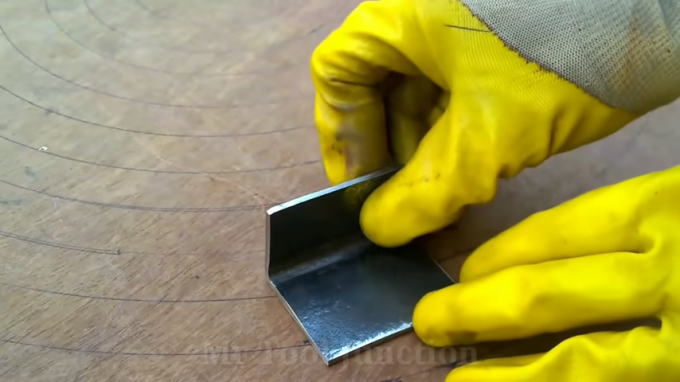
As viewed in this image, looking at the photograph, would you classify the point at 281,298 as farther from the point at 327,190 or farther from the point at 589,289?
the point at 589,289

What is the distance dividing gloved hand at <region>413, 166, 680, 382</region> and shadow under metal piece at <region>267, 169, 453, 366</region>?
83mm

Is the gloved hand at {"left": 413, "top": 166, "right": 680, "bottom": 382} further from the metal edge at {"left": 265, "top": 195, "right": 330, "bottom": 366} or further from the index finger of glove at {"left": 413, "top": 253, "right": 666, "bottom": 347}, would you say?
the metal edge at {"left": 265, "top": 195, "right": 330, "bottom": 366}

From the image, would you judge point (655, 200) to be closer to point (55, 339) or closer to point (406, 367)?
point (406, 367)

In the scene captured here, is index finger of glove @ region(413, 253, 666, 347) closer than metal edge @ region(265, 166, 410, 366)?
Yes

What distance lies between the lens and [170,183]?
710 millimetres

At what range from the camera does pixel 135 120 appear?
780 millimetres

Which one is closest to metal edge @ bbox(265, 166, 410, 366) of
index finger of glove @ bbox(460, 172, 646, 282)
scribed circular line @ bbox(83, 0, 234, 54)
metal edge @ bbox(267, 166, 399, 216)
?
metal edge @ bbox(267, 166, 399, 216)

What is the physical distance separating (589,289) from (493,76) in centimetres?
17

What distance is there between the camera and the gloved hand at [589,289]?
1.53 ft

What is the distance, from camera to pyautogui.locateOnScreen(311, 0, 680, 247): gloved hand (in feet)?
1.51

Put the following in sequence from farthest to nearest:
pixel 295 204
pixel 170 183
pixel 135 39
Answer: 1. pixel 135 39
2. pixel 170 183
3. pixel 295 204

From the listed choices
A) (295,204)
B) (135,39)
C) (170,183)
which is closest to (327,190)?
(295,204)

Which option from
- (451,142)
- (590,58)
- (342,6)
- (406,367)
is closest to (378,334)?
(406,367)

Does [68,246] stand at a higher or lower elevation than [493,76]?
lower
